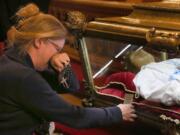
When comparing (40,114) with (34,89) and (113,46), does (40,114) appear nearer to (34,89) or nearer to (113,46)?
(34,89)

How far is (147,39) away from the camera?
111cm

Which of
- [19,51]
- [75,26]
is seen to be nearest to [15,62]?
[19,51]

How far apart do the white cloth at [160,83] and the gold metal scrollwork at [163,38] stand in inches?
7.0

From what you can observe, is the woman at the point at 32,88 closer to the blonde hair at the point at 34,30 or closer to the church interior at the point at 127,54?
the blonde hair at the point at 34,30

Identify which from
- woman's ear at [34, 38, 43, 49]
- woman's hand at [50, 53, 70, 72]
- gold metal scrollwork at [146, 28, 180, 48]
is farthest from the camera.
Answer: woman's hand at [50, 53, 70, 72]

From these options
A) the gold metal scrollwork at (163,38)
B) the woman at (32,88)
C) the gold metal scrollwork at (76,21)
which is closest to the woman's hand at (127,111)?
the woman at (32,88)

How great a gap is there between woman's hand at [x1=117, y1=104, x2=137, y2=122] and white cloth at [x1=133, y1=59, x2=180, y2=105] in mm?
58

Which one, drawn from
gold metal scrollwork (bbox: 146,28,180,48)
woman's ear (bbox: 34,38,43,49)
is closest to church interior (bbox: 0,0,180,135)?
gold metal scrollwork (bbox: 146,28,180,48)

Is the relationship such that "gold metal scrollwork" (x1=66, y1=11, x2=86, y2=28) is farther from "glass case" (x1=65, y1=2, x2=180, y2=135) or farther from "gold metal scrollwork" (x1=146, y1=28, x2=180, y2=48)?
"gold metal scrollwork" (x1=146, y1=28, x2=180, y2=48)

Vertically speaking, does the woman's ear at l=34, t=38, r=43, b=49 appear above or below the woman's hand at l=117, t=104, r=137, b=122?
above

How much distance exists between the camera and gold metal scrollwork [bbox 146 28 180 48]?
1.02 metres

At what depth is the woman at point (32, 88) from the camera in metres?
1.11

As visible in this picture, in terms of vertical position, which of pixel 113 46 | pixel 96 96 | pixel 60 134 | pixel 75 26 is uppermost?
pixel 75 26

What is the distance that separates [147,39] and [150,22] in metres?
0.15
